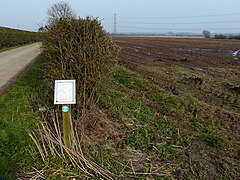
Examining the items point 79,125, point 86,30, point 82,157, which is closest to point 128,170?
point 82,157

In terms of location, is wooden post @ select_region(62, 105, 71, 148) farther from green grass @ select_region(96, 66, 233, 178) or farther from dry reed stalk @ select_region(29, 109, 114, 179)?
green grass @ select_region(96, 66, 233, 178)

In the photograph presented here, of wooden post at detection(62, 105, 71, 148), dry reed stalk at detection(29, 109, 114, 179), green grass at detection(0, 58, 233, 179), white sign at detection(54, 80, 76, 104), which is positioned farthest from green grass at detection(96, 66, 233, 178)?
white sign at detection(54, 80, 76, 104)

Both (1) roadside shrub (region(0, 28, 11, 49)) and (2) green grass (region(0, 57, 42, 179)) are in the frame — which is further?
(1) roadside shrub (region(0, 28, 11, 49))

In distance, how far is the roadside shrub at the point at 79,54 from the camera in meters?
5.36

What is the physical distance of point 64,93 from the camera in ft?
12.3

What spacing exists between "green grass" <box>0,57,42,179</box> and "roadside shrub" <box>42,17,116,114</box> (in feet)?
3.14

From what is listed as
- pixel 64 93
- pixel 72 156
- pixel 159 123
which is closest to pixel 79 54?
pixel 64 93

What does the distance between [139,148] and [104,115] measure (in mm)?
1497

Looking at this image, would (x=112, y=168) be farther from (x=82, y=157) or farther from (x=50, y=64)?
(x=50, y=64)

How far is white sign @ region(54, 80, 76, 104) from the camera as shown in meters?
3.69

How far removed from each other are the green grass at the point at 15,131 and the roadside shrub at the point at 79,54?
3.14 ft

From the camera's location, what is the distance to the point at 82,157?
153 inches

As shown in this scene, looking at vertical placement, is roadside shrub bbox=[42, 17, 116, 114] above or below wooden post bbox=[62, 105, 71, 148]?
above

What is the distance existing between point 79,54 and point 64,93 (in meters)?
1.76
